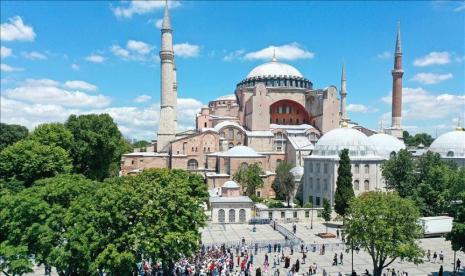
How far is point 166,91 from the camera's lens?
4650cm

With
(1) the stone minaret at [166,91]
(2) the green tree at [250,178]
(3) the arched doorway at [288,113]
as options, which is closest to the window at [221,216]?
(2) the green tree at [250,178]

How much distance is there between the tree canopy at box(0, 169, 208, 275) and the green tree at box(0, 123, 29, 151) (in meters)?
40.3

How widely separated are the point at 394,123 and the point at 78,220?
4736 centimetres

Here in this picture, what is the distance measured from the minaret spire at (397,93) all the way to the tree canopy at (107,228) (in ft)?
142

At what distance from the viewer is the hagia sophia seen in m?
38.6

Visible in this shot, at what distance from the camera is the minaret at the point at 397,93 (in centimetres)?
5216

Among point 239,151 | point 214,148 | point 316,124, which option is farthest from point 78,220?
point 316,124

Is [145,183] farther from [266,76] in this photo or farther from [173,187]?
[266,76]

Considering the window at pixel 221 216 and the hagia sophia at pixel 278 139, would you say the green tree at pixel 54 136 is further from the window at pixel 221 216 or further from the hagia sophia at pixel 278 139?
the window at pixel 221 216

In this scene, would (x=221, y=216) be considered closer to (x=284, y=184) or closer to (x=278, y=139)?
(x=284, y=184)

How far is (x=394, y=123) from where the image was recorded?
53344 mm

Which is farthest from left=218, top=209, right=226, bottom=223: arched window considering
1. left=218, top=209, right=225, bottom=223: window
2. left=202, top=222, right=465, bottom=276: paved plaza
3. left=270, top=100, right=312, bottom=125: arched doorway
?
left=270, top=100, right=312, bottom=125: arched doorway

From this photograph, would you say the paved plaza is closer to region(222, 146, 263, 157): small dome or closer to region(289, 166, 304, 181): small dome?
region(289, 166, 304, 181): small dome

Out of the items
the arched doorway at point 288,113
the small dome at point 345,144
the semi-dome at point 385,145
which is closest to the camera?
the small dome at point 345,144
